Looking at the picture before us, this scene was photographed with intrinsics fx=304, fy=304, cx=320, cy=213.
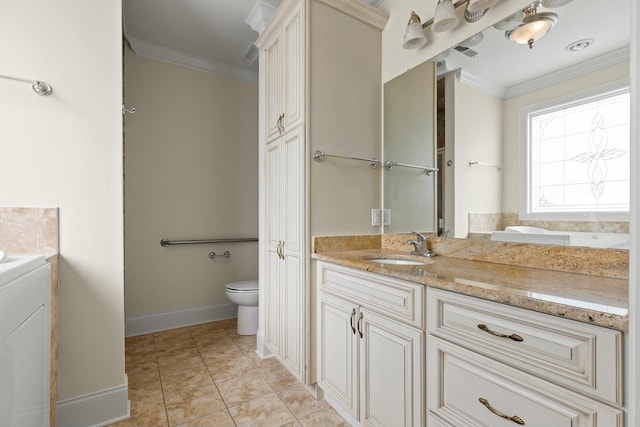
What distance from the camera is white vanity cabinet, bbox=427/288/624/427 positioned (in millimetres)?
682

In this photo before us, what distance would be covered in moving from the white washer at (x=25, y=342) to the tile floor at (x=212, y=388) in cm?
58

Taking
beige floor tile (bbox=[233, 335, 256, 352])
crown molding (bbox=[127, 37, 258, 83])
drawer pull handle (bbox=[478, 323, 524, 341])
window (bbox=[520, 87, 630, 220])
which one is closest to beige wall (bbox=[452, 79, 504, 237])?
window (bbox=[520, 87, 630, 220])

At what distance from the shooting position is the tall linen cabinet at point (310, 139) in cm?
175

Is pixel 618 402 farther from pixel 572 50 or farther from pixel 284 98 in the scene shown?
pixel 284 98

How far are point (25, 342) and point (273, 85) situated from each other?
1879 millimetres

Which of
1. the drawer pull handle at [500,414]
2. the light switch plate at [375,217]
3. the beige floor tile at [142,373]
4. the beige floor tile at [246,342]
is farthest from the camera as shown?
the beige floor tile at [246,342]

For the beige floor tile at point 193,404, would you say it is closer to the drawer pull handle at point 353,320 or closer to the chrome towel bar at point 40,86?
the drawer pull handle at point 353,320

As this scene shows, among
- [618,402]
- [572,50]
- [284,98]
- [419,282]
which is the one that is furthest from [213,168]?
[618,402]

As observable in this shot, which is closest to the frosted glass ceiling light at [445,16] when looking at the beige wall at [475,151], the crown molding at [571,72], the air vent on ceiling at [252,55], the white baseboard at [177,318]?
the beige wall at [475,151]

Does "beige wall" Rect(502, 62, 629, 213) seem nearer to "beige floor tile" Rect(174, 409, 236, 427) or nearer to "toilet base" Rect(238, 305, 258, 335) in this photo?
"beige floor tile" Rect(174, 409, 236, 427)

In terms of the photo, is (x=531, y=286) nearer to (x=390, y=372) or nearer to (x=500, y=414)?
(x=500, y=414)

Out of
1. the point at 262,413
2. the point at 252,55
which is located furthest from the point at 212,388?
the point at 252,55

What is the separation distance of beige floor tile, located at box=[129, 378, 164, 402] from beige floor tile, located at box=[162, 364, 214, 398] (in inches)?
1.3

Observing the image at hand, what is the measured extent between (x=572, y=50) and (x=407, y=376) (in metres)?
1.40
